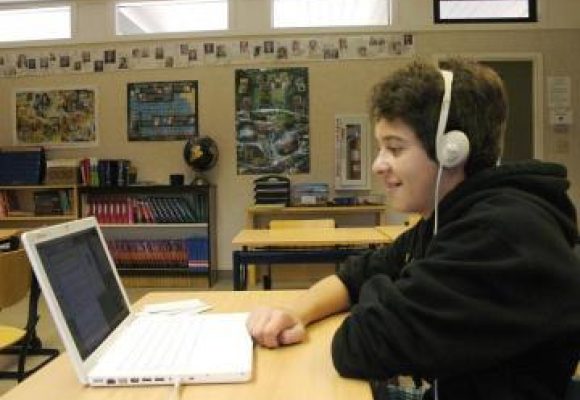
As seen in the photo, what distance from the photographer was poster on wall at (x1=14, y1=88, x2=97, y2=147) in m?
5.63

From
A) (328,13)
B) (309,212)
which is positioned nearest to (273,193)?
(309,212)

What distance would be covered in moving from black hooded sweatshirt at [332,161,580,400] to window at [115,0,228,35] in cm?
503

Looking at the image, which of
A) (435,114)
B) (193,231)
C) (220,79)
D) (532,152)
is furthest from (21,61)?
(435,114)

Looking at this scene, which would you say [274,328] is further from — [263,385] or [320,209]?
[320,209]

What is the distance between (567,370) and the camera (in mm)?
847

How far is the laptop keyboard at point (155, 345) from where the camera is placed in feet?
2.97

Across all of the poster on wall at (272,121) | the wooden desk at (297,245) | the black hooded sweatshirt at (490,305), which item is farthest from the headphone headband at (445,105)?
the poster on wall at (272,121)

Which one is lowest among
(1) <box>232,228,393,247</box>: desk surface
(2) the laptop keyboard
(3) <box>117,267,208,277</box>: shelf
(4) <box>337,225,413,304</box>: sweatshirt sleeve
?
(3) <box>117,267,208,277</box>: shelf

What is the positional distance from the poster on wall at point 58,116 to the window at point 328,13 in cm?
216

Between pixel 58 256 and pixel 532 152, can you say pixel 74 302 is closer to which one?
pixel 58 256

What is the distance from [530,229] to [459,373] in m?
0.24

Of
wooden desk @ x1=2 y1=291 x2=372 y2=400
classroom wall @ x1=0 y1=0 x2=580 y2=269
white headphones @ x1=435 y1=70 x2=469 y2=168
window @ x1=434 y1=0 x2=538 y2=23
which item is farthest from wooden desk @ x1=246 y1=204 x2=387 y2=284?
white headphones @ x1=435 y1=70 x2=469 y2=168

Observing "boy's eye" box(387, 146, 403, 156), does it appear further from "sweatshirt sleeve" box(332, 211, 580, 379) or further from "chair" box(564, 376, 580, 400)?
"chair" box(564, 376, 580, 400)

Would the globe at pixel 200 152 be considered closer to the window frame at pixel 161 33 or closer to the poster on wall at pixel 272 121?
the poster on wall at pixel 272 121
